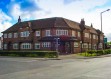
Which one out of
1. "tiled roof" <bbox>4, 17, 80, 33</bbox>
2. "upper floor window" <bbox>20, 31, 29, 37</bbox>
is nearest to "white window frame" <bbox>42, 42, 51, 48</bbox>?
"tiled roof" <bbox>4, 17, 80, 33</bbox>

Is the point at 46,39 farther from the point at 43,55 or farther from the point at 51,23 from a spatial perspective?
the point at 43,55

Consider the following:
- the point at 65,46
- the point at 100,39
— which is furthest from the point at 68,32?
the point at 100,39

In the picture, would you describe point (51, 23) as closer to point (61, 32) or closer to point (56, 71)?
point (61, 32)

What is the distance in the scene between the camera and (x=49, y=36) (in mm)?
57906

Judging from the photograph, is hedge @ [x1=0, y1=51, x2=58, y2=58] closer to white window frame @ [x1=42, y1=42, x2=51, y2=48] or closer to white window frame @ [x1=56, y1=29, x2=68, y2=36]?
white window frame @ [x1=42, y1=42, x2=51, y2=48]

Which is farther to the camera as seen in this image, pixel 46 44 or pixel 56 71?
pixel 46 44

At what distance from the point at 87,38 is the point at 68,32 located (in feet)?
42.6

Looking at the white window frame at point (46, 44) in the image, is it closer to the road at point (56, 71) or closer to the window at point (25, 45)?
the window at point (25, 45)

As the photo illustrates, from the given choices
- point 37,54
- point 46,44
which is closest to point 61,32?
point 46,44

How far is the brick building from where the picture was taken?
57.6 meters

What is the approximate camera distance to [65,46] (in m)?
58.2

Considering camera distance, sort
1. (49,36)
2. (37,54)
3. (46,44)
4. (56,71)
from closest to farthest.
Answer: (56,71) < (37,54) < (49,36) < (46,44)

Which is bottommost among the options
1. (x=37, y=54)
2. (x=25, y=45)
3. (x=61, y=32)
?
(x=37, y=54)

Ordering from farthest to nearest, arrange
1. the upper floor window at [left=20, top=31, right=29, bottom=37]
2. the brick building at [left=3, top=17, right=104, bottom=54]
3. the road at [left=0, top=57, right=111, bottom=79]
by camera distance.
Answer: the upper floor window at [left=20, top=31, right=29, bottom=37], the brick building at [left=3, top=17, right=104, bottom=54], the road at [left=0, top=57, right=111, bottom=79]
